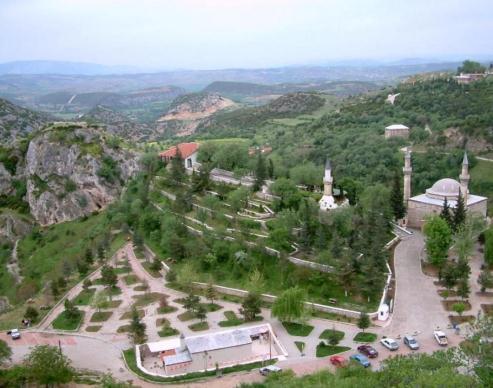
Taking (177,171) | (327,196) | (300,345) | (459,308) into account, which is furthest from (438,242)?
(177,171)

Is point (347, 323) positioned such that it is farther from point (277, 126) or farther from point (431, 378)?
point (277, 126)

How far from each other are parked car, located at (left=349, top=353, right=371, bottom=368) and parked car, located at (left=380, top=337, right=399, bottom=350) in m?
1.82

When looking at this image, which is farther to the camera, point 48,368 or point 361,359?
point 361,359

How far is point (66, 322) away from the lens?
3766 centimetres

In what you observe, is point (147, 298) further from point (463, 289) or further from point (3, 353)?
point (463, 289)

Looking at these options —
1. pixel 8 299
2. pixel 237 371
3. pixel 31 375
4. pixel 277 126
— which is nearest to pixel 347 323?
pixel 237 371

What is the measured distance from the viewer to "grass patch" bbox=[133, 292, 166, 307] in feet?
128

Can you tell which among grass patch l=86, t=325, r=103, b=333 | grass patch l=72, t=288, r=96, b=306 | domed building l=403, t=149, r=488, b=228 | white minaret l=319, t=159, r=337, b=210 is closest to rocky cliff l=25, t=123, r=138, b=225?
grass patch l=72, t=288, r=96, b=306

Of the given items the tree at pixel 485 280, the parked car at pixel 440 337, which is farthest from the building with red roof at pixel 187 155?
the parked car at pixel 440 337

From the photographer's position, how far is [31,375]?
1093 inches

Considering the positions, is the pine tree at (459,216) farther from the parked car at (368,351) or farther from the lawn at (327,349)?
the lawn at (327,349)

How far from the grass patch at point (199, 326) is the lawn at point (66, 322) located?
332 inches

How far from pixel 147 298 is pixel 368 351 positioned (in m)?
Result: 17.8

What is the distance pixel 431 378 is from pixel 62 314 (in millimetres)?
28146
